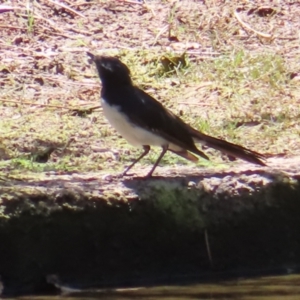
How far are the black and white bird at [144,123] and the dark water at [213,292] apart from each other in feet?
3.18

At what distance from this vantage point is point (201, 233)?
6141 mm

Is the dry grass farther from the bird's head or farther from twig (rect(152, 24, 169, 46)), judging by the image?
the bird's head

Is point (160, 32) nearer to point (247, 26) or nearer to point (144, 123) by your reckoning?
point (247, 26)

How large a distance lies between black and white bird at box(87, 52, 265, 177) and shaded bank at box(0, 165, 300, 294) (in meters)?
0.49

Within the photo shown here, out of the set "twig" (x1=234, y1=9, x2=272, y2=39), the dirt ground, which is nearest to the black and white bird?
the dirt ground

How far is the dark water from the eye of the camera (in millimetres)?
5727

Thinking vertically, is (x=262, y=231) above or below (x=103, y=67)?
below

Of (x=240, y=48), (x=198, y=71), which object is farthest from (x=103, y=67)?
(x=240, y=48)

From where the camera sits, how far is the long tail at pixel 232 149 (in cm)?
686

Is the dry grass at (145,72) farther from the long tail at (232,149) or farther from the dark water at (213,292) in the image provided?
the dark water at (213,292)

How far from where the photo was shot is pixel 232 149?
694 cm

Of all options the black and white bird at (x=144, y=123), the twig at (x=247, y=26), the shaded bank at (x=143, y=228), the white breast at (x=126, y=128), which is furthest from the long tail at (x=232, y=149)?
the twig at (x=247, y=26)

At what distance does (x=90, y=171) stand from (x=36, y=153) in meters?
0.65

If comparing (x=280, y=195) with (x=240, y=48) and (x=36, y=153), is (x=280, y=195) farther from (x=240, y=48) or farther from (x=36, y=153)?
(x=240, y=48)
